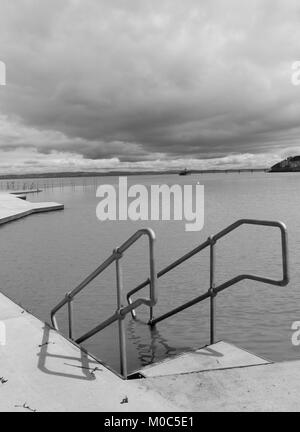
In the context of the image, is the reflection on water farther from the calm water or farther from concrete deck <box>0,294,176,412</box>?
concrete deck <box>0,294,176,412</box>

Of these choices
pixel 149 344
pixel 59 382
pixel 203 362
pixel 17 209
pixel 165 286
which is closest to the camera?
pixel 59 382

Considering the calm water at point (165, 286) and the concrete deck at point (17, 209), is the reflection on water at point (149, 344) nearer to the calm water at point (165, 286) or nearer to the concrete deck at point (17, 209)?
the calm water at point (165, 286)

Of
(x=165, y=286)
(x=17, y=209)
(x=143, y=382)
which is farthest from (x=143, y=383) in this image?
(x=17, y=209)

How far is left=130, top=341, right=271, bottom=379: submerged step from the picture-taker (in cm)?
437

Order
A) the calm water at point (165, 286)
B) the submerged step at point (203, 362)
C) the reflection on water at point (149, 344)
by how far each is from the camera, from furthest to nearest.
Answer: the calm water at point (165, 286) → the reflection on water at point (149, 344) → the submerged step at point (203, 362)

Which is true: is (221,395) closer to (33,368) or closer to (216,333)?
(33,368)

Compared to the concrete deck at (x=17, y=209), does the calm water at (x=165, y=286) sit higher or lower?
lower

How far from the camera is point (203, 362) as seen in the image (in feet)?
15.0

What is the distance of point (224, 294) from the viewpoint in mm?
9547

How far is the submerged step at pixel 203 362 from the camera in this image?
4371mm

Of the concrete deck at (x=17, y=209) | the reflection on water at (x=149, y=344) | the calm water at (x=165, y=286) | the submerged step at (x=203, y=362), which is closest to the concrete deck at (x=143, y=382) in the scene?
the submerged step at (x=203, y=362)

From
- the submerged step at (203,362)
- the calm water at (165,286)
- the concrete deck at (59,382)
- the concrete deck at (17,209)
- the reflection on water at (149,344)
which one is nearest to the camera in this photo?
the concrete deck at (59,382)

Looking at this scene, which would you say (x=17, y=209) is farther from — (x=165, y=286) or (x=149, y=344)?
(x=149, y=344)

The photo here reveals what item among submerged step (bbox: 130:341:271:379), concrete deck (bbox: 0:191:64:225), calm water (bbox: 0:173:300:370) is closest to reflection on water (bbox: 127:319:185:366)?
calm water (bbox: 0:173:300:370)
